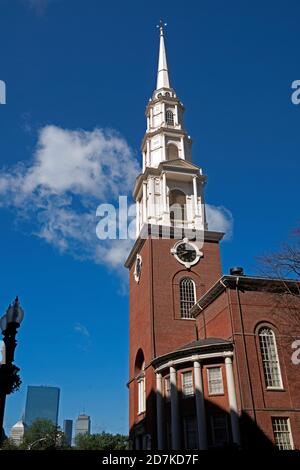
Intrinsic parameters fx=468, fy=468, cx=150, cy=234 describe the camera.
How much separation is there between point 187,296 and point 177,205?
8.49 meters

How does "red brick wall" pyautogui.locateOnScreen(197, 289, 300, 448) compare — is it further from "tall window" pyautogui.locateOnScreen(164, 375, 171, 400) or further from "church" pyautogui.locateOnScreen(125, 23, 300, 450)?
"tall window" pyautogui.locateOnScreen(164, 375, 171, 400)

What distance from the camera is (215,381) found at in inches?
1049

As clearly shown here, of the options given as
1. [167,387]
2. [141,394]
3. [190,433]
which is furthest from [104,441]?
[190,433]

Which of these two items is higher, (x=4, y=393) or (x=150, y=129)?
(x=150, y=129)

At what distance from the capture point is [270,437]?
952 inches

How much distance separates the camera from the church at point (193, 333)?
25250mm

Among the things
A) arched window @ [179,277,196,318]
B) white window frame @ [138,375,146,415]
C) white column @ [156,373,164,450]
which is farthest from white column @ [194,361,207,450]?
white window frame @ [138,375,146,415]

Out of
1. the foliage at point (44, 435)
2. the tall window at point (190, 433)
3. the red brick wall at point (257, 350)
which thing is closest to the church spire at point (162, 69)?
the red brick wall at point (257, 350)

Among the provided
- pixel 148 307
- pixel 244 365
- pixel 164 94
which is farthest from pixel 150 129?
pixel 244 365

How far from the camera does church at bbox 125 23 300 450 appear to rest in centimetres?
2525

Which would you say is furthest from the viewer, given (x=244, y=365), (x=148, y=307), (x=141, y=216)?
(x=141, y=216)
